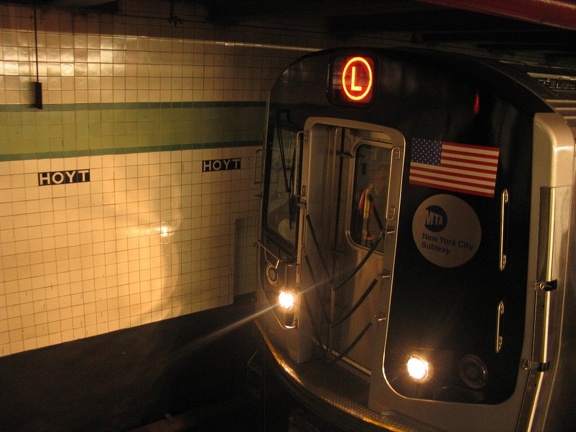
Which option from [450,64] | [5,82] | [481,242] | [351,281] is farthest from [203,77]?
[481,242]

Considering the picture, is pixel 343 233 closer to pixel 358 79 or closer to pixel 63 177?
pixel 358 79

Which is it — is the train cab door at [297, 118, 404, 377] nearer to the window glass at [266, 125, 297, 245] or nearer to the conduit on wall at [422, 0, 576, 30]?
the window glass at [266, 125, 297, 245]

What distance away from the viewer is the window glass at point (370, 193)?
423 centimetres

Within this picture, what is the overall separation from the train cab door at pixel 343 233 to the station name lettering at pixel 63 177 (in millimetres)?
1743

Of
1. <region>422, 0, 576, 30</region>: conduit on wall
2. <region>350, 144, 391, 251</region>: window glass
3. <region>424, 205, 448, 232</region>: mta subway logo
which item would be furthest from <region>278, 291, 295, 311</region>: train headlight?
<region>422, 0, 576, 30</region>: conduit on wall

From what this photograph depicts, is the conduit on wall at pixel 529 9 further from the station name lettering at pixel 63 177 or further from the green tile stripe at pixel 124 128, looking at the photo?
the station name lettering at pixel 63 177

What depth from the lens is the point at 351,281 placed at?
15.2 ft

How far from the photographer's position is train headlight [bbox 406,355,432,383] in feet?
12.3

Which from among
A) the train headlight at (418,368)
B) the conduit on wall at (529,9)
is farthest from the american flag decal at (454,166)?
the train headlight at (418,368)

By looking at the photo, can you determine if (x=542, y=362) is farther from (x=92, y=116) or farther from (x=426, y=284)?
(x=92, y=116)

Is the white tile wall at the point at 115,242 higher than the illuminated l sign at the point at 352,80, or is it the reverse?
the illuminated l sign at the point at 352,80

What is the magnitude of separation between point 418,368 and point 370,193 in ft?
3.96

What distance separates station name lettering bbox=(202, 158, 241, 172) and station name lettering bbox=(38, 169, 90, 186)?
107cm

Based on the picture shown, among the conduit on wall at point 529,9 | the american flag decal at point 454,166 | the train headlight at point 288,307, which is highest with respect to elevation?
the conduit on wall at point 529,9
